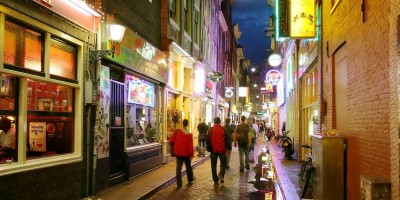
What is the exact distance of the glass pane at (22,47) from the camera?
738 centimetres

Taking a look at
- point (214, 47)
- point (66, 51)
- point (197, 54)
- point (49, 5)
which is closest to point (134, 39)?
point (66, 51)

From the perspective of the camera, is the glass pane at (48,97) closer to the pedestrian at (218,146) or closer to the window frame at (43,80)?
the window frame at (43,80)

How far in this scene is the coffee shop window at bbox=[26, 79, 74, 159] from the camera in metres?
8.30

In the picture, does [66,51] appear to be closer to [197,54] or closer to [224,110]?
[197,54]

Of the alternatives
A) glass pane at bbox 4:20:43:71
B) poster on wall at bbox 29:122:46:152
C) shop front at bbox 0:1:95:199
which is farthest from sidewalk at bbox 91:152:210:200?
glass pane at bbox 4:20:43:71

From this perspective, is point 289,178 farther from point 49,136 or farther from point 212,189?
point 49,136

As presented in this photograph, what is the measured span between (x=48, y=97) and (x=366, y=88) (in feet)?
19.7

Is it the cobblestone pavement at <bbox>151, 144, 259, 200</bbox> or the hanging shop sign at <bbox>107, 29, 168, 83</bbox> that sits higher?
the hanging shop sign at <bbox>107, 29, 168, 83</bbox>

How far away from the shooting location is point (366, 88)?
24.7 ft

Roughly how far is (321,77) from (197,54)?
39.9 ft

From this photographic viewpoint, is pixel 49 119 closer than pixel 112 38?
Yes

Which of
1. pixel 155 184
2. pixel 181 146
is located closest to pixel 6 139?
pixel 155 184

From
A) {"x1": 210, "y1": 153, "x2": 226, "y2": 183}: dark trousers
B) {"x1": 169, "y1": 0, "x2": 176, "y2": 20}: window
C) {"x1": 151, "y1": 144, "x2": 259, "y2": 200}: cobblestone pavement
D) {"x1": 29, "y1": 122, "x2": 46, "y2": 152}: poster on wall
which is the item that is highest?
Result: {"x1": 169, "y1": 0, "x2": 176, "y2": 20}: window

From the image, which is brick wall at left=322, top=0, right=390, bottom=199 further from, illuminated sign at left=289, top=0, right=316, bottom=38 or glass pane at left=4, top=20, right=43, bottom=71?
glass pane at left=4, top=20, right=43, bottom=71
